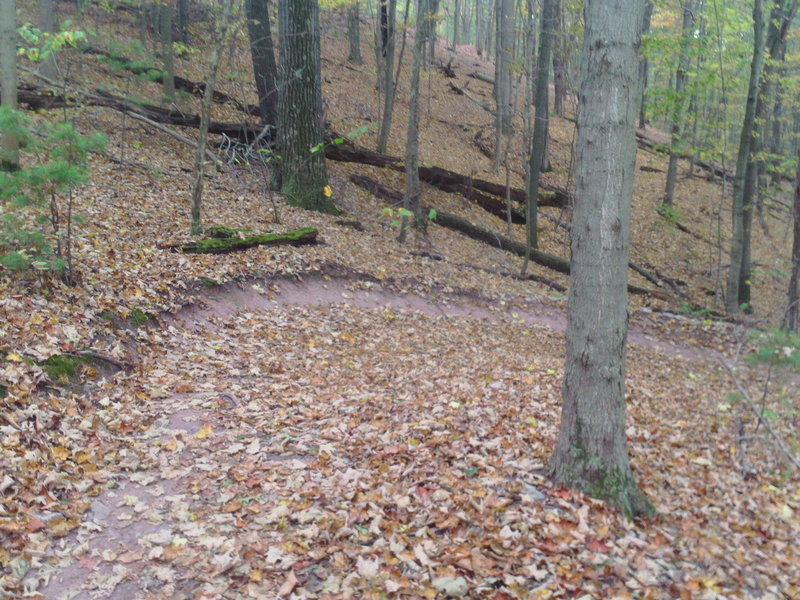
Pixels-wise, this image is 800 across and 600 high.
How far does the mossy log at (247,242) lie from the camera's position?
8.79m

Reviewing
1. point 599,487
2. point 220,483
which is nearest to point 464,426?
point 599,487

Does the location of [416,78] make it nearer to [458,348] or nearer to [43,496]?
[458,348]

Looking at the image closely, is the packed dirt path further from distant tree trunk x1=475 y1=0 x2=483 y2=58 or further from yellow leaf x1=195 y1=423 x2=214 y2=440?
distant tree trunk x1=475 y1=0 x2=483 y2=58

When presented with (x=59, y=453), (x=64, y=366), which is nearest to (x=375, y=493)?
(x=59, y=453)

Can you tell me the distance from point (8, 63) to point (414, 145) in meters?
7.36

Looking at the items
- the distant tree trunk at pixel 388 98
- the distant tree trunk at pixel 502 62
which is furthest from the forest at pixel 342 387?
the distant tree trunk at pixel 502 62

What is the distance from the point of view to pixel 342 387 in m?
6.25

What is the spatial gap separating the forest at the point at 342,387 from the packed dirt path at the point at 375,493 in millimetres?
24

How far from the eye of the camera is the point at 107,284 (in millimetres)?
6824

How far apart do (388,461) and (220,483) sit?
51.3 inches

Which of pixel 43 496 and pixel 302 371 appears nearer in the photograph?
pixel 43 496

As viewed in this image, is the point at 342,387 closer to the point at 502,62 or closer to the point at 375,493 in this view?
the point at 375,493

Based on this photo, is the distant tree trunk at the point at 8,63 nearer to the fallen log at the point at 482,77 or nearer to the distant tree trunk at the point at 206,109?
the distant tree trunk at the point at 206,109

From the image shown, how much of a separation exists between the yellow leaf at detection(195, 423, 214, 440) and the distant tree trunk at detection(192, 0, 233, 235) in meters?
4.99
